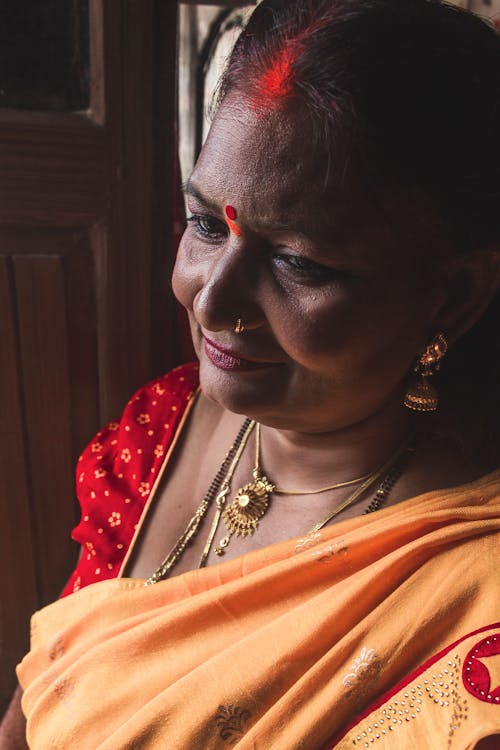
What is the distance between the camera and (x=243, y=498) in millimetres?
1079

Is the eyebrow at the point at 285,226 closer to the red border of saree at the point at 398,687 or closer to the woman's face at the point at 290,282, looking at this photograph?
the woman's face at the point at 290,282

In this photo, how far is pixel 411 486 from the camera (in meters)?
0.95

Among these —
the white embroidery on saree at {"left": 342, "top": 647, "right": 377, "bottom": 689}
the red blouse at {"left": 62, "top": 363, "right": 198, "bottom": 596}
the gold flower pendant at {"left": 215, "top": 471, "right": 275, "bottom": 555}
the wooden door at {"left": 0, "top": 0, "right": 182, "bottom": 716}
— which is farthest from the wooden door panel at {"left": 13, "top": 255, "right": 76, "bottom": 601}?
the white embroidery on saree at {"left": 342, "top": 647, "right": 377, "bottom": 689}

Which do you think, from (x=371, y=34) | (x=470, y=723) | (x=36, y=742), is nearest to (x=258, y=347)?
(x=371, y=34)

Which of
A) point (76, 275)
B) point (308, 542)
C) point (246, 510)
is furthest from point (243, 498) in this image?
point (76, 275)

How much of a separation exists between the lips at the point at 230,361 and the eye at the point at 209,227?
13cm

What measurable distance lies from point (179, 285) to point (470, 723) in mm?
608

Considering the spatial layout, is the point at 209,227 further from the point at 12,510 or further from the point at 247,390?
the point at 12,510

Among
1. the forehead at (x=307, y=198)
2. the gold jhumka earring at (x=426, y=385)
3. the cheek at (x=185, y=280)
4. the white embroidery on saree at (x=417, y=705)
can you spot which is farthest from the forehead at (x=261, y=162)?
the white embroidery on saree at (x=417, y=705)

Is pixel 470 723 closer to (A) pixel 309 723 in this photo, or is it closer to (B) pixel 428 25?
(A) pixel 309 723

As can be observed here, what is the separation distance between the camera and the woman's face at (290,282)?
0.74 meters

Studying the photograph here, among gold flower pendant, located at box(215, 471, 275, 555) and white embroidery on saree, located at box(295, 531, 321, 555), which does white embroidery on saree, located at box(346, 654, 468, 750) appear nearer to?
white embroidery on saree, located at box(295, 531, 321, 555)

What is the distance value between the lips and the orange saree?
0.25m

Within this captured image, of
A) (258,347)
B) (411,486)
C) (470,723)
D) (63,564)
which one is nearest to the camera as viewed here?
(470,723)
